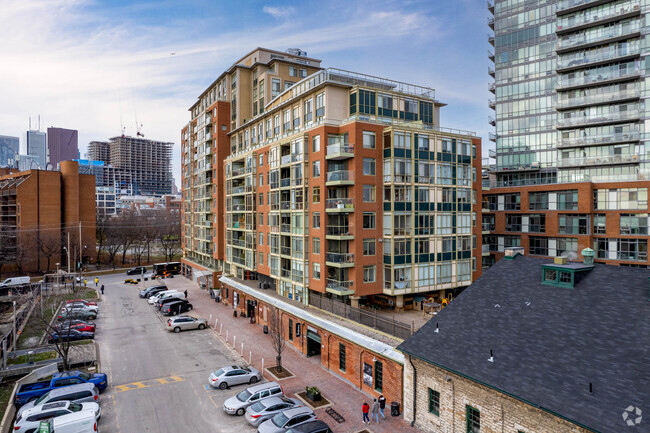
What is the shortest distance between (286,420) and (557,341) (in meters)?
13.9

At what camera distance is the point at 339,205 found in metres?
31.8

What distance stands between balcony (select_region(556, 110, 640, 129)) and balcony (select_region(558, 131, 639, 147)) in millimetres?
1838

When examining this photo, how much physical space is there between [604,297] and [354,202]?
1828 centimetres

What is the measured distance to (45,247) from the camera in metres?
77.9

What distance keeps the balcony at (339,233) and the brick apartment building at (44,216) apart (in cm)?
6152

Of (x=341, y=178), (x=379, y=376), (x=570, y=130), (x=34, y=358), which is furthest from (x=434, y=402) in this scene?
(x=570, y=130)

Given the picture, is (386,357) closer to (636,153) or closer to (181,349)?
(181,349)

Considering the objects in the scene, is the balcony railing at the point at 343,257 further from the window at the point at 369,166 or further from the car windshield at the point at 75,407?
the car windshield at the point at 75,407

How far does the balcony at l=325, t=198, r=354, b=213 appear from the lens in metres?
31.8

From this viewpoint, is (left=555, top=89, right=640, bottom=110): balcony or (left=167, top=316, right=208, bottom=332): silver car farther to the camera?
(left=555, top=89, right=640, bottom=110): balcony

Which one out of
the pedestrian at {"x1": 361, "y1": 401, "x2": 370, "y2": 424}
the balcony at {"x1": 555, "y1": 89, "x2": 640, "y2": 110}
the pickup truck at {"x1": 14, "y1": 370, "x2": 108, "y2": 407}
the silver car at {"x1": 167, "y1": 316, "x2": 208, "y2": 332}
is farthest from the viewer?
the balcony at {"x1": 555, "y1": 89, "x2": 640, "y2": 110}

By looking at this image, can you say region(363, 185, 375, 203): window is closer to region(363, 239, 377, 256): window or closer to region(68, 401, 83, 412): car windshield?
region(363, 239, 377, 256): window

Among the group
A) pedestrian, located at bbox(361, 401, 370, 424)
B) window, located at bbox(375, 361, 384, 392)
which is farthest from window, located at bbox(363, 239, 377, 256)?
pedestrian, located at bbox(361, 401, 370, 424)

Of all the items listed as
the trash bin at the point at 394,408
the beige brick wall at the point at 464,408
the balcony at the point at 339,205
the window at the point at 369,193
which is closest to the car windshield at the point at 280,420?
the trash bin at the point at 394,408
